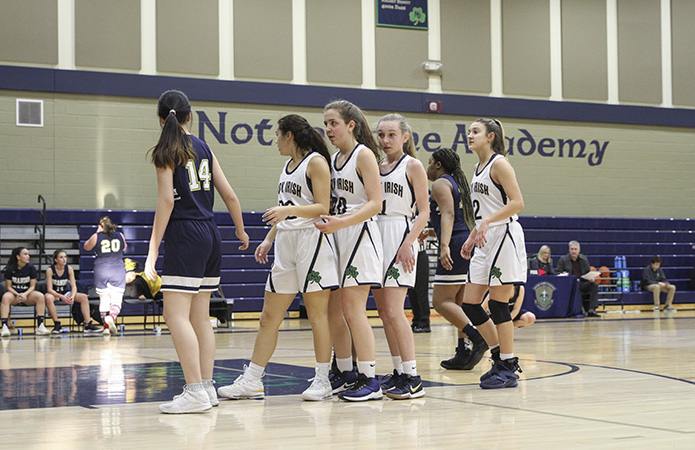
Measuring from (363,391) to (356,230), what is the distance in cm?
87

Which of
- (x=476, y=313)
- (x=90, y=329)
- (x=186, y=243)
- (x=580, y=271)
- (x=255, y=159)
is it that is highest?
(x=255, y=159)

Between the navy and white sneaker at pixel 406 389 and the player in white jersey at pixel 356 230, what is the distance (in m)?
0.08

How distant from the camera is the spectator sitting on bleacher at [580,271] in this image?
14625 mm

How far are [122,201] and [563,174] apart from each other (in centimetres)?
918

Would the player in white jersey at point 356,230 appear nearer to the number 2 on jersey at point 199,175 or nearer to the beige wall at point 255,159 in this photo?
the number 2 on jersey at point 199,175

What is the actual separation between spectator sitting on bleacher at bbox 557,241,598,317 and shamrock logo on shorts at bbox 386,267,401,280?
418 inches

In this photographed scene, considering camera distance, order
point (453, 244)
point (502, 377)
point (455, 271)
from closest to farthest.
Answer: point (502, 377)
point (455, 271)
point (453, 244)

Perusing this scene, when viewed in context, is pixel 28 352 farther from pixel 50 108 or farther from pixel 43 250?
pixel 50 108

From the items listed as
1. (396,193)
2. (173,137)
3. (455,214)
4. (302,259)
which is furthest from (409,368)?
(455,214)

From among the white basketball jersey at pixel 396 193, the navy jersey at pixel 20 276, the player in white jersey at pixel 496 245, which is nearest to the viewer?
the white basketball jersey at pixel 396 193

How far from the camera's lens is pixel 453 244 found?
6.64 m

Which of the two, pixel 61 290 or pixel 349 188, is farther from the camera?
pixel 61 290

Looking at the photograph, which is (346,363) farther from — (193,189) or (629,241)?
(629,241)

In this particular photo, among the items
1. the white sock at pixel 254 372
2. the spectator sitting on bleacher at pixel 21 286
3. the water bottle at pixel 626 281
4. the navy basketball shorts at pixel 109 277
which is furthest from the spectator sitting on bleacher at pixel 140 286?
the water bottle at pixel 626 281
